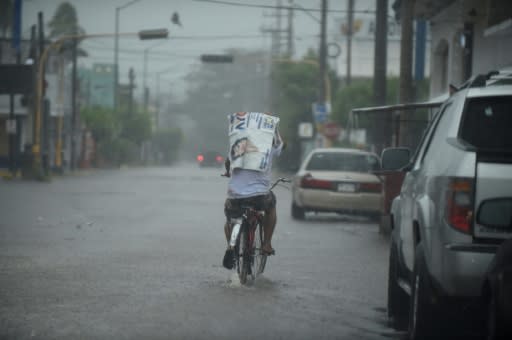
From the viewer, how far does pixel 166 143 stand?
13062 cm

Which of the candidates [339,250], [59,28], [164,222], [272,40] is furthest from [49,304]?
[59,28]

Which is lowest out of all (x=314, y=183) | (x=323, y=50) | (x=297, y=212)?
(x=297, y=212)

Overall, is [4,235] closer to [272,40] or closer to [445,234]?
[445,234]

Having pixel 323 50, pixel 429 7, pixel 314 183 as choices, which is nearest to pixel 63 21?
pixel 323 50

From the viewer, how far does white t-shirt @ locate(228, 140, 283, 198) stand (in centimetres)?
1146

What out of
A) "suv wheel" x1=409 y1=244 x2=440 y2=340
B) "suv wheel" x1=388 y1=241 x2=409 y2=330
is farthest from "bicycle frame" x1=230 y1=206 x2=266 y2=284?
"suv wheel" x1=409 y1=244 x2=440 y2=340

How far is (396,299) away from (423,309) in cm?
204

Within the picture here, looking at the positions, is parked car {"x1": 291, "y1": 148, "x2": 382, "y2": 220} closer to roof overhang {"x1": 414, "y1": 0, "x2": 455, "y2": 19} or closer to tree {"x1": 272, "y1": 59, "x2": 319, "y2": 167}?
roof overhang {"x1": 414, "y1": 0, "x2": 455, "y2": 19}

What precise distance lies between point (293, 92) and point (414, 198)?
61194mm

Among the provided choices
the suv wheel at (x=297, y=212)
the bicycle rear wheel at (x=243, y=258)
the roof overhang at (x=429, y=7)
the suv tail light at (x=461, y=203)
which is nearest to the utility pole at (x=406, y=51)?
the suv wheel at (x=297, y=212)

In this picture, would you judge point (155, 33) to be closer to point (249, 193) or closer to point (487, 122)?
point (249, 193)

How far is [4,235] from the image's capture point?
17.1 metres

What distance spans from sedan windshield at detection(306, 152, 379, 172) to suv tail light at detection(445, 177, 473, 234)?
16.4 metres

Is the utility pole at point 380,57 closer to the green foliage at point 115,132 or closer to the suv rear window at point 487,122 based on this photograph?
the suv rear window at point 487,122
